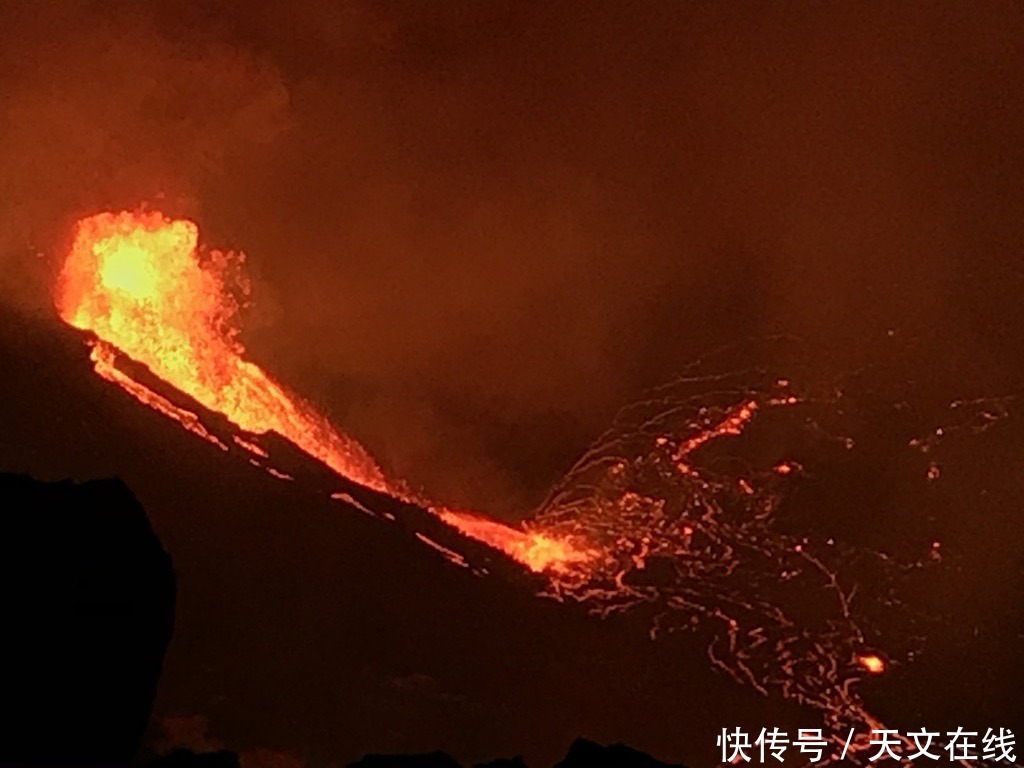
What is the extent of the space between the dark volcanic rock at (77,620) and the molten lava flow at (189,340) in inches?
156

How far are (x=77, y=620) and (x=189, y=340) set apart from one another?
5.13 meters

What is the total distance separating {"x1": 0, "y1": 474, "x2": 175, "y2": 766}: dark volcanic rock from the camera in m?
4.94

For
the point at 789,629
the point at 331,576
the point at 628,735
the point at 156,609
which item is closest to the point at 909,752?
the point at 789,629

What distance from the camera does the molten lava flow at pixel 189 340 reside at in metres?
9.46

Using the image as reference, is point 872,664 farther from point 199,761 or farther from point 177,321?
point 199,761

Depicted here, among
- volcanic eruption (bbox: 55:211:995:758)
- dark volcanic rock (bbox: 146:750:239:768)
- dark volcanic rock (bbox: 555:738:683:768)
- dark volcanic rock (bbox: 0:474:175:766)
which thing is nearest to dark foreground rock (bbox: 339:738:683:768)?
dark volcanic rock (bbox: 555:738:683:768)

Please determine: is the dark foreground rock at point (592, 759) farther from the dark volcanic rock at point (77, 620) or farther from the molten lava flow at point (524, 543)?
the molten lava flow at point (524, 543)

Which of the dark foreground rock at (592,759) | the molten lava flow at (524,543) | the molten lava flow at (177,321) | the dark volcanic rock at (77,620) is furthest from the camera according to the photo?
the molten lava flow at (177,321)

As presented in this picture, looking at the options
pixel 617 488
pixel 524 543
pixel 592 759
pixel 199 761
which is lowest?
pixel 199 761

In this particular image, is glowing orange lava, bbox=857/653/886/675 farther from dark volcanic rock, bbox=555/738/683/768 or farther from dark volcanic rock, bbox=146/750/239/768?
dark volcanic rock, bbox=146/750/239/768

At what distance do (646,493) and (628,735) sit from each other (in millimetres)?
1963

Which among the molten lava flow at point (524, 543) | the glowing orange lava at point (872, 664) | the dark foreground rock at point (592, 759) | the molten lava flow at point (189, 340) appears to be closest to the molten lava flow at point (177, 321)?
the molten lava flow at point (189, 340)

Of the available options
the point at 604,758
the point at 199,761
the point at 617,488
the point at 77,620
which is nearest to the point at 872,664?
the point at 617,488

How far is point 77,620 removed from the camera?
5.06m
